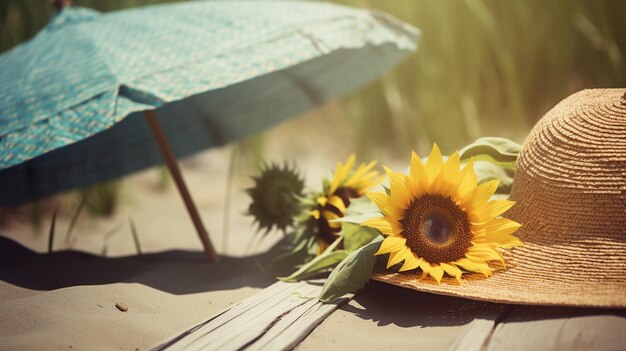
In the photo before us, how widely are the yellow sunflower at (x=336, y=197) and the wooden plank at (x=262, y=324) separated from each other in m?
0.28

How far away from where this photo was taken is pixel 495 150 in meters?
1.89

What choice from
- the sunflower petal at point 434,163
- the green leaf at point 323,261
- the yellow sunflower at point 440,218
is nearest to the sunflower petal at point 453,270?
the yellow sunflower at point 440,218

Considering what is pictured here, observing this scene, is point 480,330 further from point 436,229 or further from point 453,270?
point 436,229

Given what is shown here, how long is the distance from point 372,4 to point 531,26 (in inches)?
46.0

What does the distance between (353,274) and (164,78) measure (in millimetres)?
872

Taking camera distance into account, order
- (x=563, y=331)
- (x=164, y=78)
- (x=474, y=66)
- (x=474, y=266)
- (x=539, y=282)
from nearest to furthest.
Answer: (x=563, y=331), (x=539, y=282), (x=474, y=266), (x=164, y=78), (x=474, y=66)

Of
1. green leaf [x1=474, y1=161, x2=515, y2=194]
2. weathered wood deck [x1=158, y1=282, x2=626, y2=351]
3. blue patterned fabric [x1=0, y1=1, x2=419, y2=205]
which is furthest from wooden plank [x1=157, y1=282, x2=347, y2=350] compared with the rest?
blue patterned fabric [x1=0, y1=1, x2=419, y2=205]

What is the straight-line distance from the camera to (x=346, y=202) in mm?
2055

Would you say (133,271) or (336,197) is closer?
(336,197)

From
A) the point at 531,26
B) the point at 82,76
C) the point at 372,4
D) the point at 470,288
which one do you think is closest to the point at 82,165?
the point at 82,76

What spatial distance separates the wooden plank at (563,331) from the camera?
125cm

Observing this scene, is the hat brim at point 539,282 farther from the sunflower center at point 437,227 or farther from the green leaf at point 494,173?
the green leaf at point 494,173

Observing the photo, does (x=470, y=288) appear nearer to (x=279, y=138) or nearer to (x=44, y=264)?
(x=44, y=264)

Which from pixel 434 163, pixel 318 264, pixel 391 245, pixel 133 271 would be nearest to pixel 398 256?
pixel 391 245
